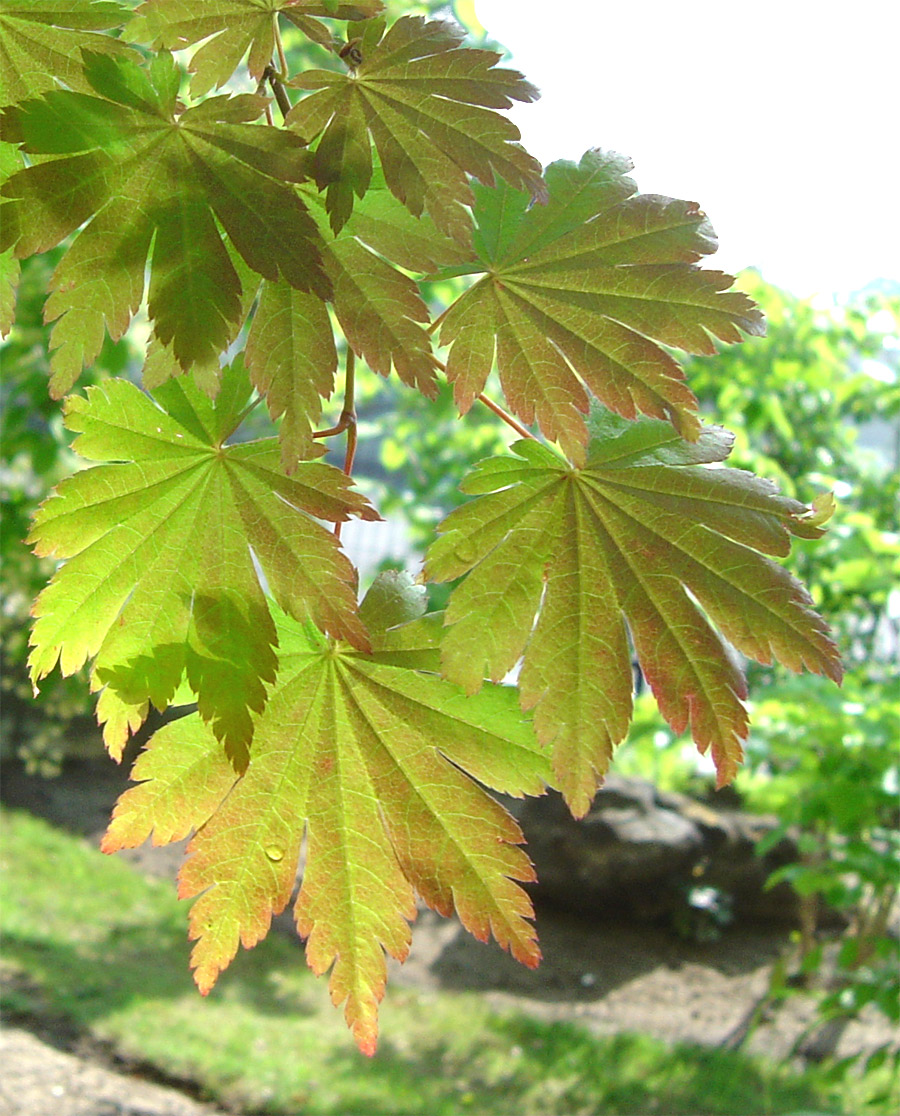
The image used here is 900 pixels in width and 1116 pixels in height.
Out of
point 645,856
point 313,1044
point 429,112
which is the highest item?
point 429,112

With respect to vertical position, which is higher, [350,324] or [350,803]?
→ [350,324]

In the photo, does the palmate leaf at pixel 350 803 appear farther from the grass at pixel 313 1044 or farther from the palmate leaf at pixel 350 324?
the grass at pixel 313 1044

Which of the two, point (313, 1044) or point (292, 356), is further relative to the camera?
point (313, 1044)

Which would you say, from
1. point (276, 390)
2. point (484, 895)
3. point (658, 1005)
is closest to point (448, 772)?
point (484, 895)

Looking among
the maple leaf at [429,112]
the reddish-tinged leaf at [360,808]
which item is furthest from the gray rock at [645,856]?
the maple leaf at [429,112]

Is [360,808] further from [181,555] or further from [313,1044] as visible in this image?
[313,1044]

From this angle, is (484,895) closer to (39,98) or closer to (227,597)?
(227,597)

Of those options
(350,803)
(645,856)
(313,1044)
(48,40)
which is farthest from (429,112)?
(645,856)
